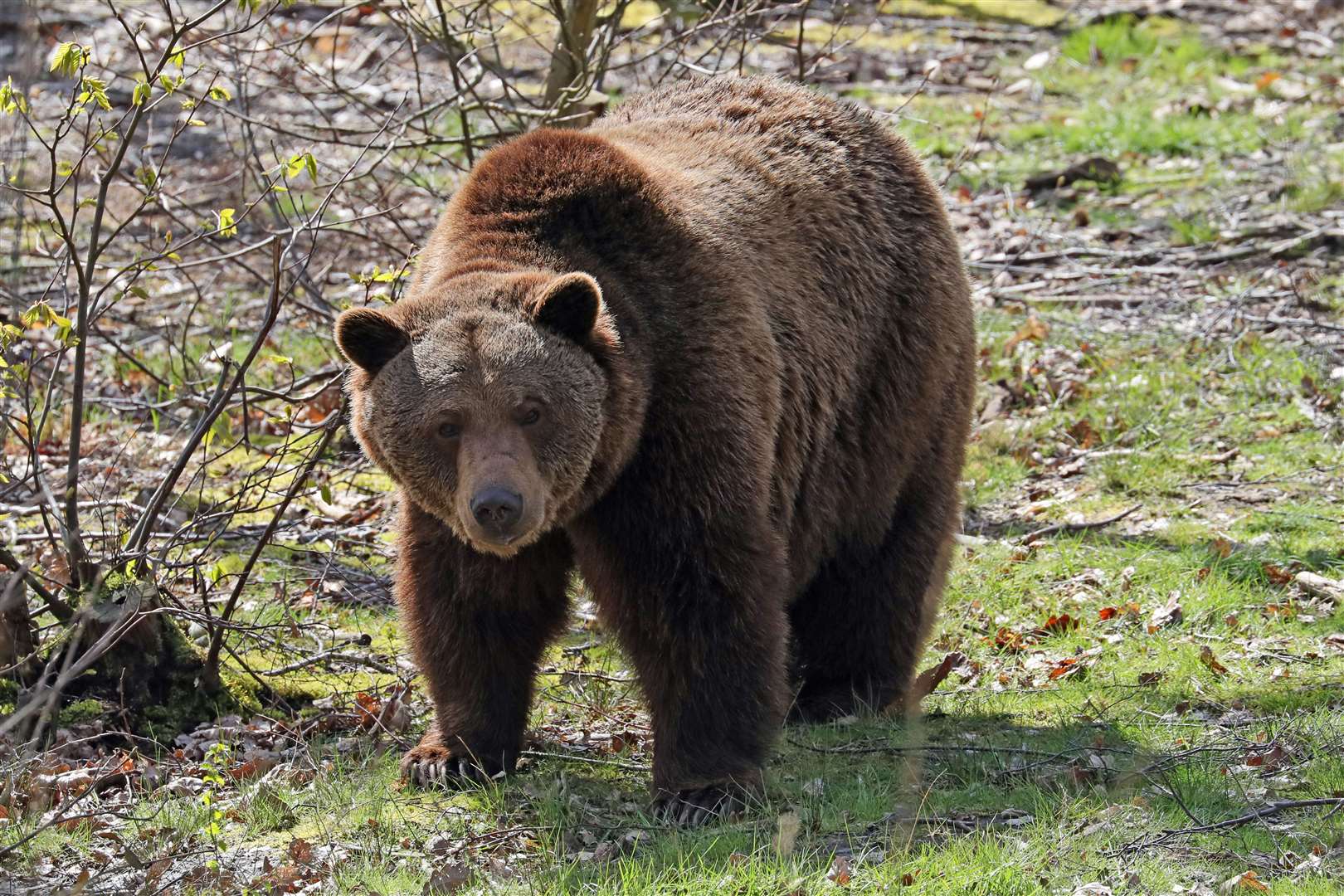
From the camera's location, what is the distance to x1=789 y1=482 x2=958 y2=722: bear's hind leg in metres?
6.89

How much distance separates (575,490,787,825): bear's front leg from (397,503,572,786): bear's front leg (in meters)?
0.33

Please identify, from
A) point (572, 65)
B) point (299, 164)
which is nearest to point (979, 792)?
point (299, 164)

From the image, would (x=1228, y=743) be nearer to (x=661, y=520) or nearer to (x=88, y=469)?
(x=661, y=520)

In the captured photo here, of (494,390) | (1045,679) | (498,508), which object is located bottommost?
(1045,679)

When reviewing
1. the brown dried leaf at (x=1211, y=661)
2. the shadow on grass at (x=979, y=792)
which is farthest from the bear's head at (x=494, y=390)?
the brown dried leaf at (x=1211, y=661)

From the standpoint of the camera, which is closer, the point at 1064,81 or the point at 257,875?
the point at 257,875

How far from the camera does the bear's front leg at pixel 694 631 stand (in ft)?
17.7

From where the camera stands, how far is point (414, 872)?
4973 millimetres

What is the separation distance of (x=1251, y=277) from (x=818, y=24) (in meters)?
6.96

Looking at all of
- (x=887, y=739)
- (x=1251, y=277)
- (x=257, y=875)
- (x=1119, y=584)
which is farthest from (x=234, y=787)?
(x=1251, y=277)

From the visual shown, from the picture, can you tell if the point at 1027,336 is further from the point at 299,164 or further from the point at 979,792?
the point at 299,164

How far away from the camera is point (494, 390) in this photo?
514cm

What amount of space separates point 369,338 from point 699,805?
204 cm

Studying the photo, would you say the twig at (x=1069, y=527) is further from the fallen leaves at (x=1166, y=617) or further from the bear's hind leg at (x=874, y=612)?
the bear's hind leg at (x=874, y=612)
